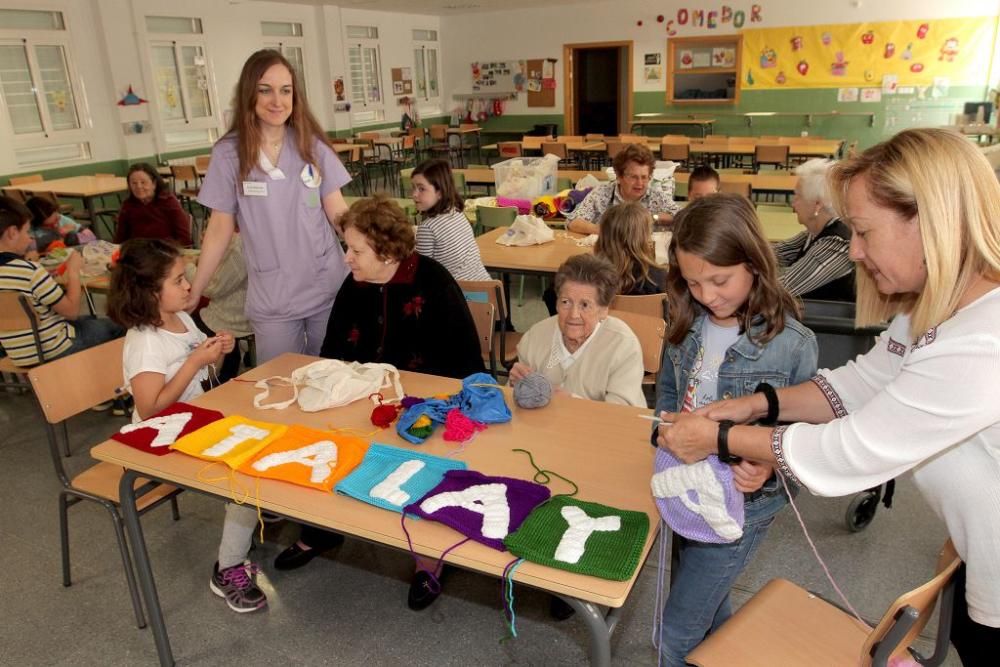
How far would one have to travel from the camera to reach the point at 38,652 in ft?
7.09

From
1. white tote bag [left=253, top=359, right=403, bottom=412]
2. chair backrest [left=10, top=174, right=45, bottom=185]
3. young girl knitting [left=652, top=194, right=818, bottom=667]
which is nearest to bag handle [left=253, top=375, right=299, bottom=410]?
white tote bag [left=253, top=359, right=403, bottom=412]

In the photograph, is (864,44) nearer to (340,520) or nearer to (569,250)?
(569,250)

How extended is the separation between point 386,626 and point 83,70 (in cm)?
948

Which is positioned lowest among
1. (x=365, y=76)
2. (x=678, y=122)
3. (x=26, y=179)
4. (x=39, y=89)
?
(x=26, y=179)

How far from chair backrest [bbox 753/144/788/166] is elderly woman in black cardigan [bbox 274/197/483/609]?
7.50m

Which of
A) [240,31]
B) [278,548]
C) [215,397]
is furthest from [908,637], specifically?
[240,31]

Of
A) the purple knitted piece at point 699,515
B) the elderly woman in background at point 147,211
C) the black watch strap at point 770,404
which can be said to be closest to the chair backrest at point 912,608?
the purple knitted piece at point 699,515

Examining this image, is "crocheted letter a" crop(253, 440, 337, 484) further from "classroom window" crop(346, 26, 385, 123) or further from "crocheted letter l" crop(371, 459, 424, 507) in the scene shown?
"classroom window" crop(346, 26, 385, 123)

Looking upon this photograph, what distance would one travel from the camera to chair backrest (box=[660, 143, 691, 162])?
30.9 feet

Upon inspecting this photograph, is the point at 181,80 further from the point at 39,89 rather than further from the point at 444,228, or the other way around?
the point at 444,228

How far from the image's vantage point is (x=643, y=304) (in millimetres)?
3004

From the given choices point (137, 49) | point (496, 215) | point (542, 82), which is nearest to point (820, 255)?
point (496, 215)

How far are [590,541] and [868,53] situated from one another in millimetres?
12626

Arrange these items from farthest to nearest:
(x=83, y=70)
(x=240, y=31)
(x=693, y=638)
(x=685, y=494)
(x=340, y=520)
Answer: (x=240, y=31) → (x=83, y=70) → (x=693, y=638) → (x=340, y=520) → (x=685, y=494)
